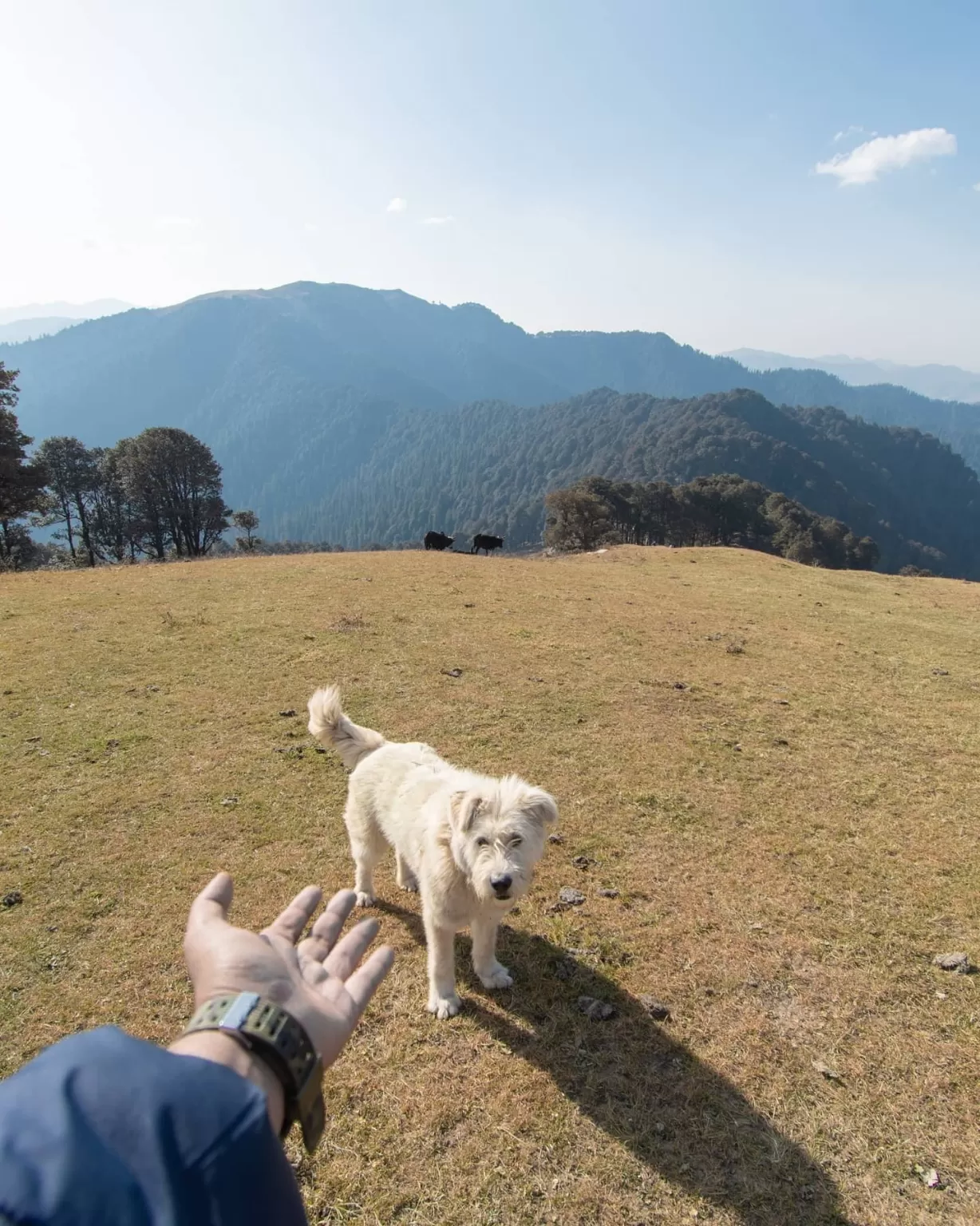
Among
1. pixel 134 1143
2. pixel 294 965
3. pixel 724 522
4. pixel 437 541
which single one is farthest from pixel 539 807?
pixel 724 522

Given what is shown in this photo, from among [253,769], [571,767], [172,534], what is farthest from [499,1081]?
[172,534]

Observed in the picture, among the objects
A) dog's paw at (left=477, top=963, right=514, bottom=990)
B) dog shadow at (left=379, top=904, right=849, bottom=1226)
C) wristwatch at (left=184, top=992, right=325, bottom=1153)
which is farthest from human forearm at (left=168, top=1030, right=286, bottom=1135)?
dog's paw at (left=477, top=963, right=514, bottom=990)

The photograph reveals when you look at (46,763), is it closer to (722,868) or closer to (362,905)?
(362,905)

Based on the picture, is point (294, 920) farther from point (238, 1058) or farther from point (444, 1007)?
point (444, 1007)

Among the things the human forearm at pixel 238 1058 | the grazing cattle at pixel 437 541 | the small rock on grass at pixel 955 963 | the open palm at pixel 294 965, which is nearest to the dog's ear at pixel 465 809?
the open palm at pixel 294 965

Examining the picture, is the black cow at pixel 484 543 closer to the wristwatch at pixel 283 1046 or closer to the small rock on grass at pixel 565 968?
the small rock on grass at pixel 565 968

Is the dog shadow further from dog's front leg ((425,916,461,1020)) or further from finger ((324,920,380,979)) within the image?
finger ((324,920,380,979))

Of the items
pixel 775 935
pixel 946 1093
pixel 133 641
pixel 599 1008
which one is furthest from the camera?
pixel 133 641
